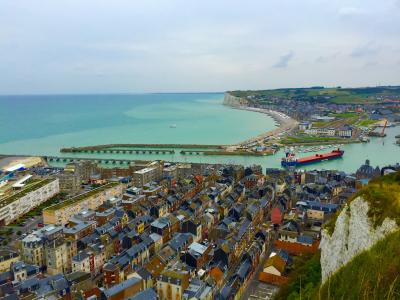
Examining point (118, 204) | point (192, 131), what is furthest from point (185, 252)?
point (192, 131)

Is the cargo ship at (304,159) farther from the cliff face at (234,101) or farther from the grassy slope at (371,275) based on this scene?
the cliff face at (234,101)

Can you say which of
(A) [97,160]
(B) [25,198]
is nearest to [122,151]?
(A) [97,160]

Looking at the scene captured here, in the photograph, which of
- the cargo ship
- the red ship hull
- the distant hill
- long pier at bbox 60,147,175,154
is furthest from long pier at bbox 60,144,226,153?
the distant hill

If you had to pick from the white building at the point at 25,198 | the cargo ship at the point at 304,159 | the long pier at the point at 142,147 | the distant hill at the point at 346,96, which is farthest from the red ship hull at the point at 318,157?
the distant hill at the point at 346,96

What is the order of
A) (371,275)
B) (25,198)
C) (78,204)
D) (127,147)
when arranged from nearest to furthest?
(371,275) < (78,204) < (25,198) < (127,147)

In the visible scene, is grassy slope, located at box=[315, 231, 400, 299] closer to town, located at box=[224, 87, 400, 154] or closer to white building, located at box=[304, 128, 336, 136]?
town, located at box=[224, 87, 400, 154]

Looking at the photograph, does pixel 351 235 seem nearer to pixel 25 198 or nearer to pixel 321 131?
pixel 25 198
